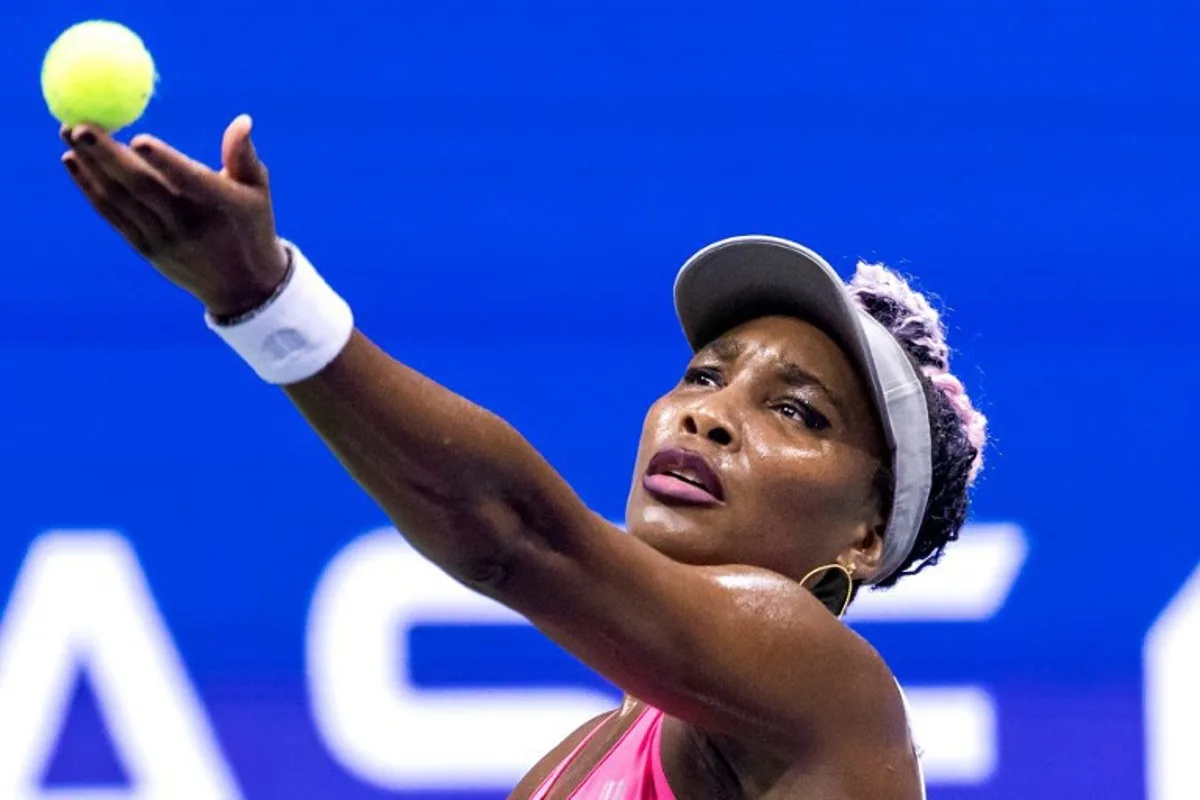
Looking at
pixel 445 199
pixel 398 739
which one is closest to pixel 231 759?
pixel 398 739

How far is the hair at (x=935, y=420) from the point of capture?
2260 mm

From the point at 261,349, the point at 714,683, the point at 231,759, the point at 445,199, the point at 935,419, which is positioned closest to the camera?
the point at 261,349

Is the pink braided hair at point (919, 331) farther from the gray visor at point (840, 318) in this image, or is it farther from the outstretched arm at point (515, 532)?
the outstretched arm at point (515, 532)

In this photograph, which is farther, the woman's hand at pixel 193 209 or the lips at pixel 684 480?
the lips at pixel 684 480

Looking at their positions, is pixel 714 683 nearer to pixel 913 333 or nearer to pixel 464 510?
pixel 464 510

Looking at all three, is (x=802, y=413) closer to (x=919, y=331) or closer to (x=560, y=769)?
(x=919, y=331)

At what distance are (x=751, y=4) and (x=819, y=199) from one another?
1.27ft

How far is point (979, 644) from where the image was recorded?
349 cm

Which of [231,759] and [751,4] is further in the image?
[751,4]

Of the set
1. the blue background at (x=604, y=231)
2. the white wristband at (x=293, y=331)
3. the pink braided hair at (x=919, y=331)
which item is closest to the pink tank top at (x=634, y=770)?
the pink braided hair at (x=919, y=331)

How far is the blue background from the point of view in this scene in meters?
3.55

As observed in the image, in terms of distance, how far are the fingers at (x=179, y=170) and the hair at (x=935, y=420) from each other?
1.00m

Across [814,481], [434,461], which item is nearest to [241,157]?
[434,461]

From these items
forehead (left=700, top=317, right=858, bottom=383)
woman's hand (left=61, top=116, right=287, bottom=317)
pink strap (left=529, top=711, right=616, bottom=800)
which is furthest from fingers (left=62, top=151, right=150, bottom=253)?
pink strap (left=529, top=711, right=616, bottom=800)
